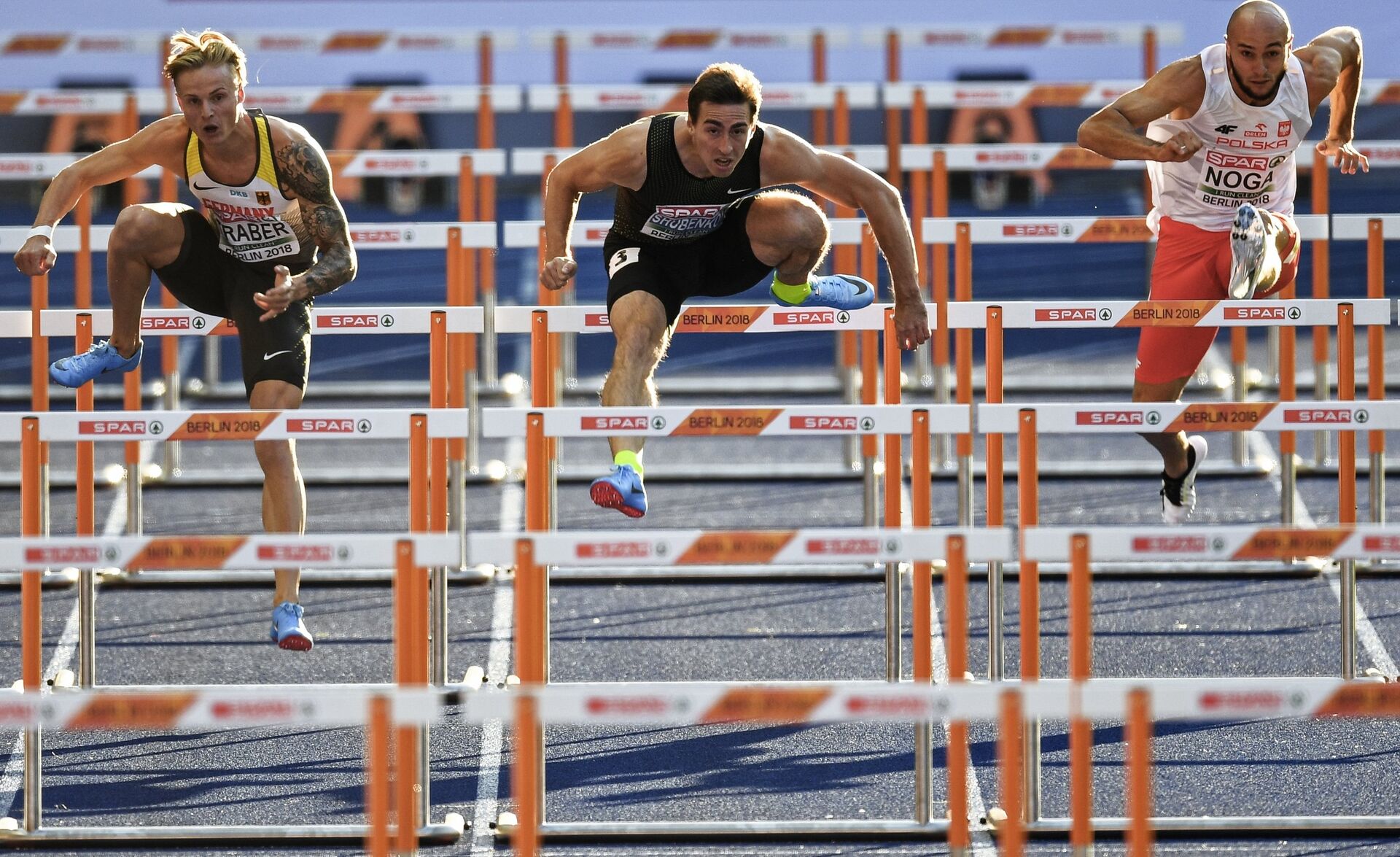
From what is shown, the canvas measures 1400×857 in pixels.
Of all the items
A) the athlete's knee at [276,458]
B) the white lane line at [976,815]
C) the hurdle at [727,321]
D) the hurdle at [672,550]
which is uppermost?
the hurdle at [727,321]

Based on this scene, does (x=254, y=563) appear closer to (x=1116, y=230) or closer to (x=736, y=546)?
(x=736, y=546)

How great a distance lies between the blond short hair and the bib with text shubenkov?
0.19 meters

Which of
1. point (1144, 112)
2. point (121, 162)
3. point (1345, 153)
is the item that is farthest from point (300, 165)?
point (1345, 153)

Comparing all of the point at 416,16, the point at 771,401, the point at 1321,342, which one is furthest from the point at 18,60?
the point at 1321,342

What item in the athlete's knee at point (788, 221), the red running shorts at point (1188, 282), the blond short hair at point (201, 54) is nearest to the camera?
the blond short hair at point (201, 54)

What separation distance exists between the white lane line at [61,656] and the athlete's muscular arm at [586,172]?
76.6 inches

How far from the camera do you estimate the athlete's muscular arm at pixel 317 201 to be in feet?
17.9

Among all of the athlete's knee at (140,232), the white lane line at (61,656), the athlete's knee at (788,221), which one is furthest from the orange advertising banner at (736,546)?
the athlete's knee at (140,232)

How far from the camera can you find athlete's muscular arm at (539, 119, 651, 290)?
5551 mm

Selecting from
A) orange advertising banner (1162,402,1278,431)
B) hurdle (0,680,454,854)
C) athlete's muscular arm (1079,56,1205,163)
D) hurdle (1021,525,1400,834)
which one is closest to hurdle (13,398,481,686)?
hurdle (0,680,454,854)

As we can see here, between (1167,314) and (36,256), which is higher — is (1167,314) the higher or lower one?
the lower one

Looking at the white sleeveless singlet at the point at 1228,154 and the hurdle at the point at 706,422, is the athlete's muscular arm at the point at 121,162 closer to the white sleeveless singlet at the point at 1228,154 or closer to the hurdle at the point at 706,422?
the hurdle at the point at 706,422

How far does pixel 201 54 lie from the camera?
532 centimetres

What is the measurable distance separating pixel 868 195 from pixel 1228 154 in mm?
1295
